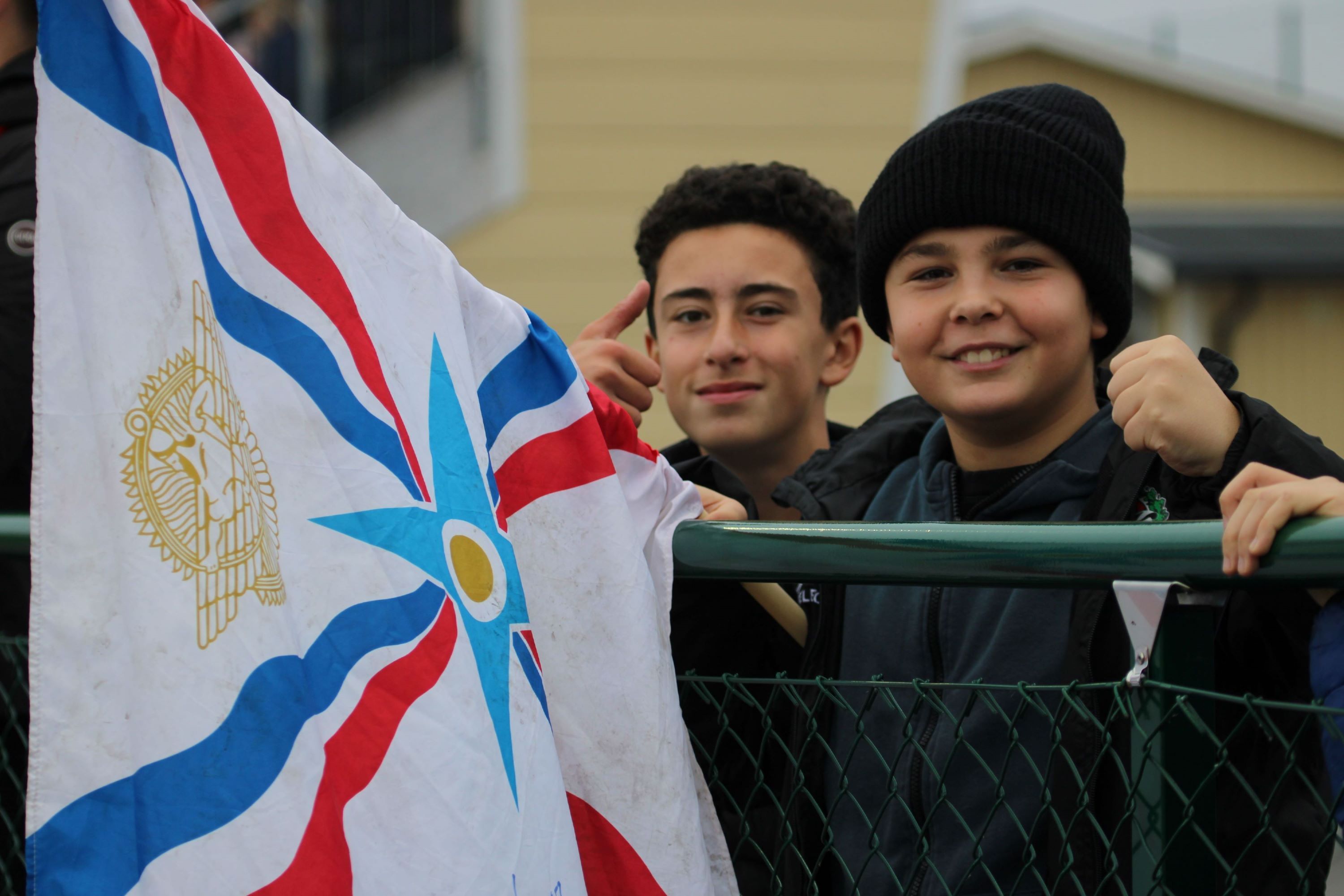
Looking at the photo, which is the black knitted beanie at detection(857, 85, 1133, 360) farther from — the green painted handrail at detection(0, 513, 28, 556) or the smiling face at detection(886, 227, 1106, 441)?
the green painted handrail at detection(0, 513, 28, 556)

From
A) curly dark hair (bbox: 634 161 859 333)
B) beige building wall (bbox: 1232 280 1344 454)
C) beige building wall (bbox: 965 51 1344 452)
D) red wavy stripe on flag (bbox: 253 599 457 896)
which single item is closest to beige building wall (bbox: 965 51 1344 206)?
beige building wall (bbox: 965 51 1344 452)

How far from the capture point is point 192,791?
4.73 ft

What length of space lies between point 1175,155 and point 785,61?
160 inches

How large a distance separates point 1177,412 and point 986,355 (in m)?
0.47

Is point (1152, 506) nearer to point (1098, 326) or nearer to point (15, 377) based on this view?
point (1098, 326)

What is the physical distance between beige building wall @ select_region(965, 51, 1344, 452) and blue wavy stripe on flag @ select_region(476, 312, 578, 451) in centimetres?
723

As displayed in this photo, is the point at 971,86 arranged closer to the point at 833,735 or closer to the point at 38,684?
the point at 833,735

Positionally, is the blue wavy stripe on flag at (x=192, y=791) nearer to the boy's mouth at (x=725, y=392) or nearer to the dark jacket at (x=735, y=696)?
the dark jacket at (x=735, y=696)

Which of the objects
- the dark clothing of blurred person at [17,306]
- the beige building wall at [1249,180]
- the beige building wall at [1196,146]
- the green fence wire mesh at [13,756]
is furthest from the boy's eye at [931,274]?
the beige building wall at [1196,146]

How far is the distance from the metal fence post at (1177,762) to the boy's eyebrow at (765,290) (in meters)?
1.39

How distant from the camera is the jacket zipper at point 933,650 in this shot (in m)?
1.75

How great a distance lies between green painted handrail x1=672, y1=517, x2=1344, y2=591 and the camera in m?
1.33

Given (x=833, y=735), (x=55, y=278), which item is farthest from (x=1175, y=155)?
(x=55, y=278)

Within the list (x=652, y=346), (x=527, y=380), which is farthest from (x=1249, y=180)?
(x=527, y=380)
